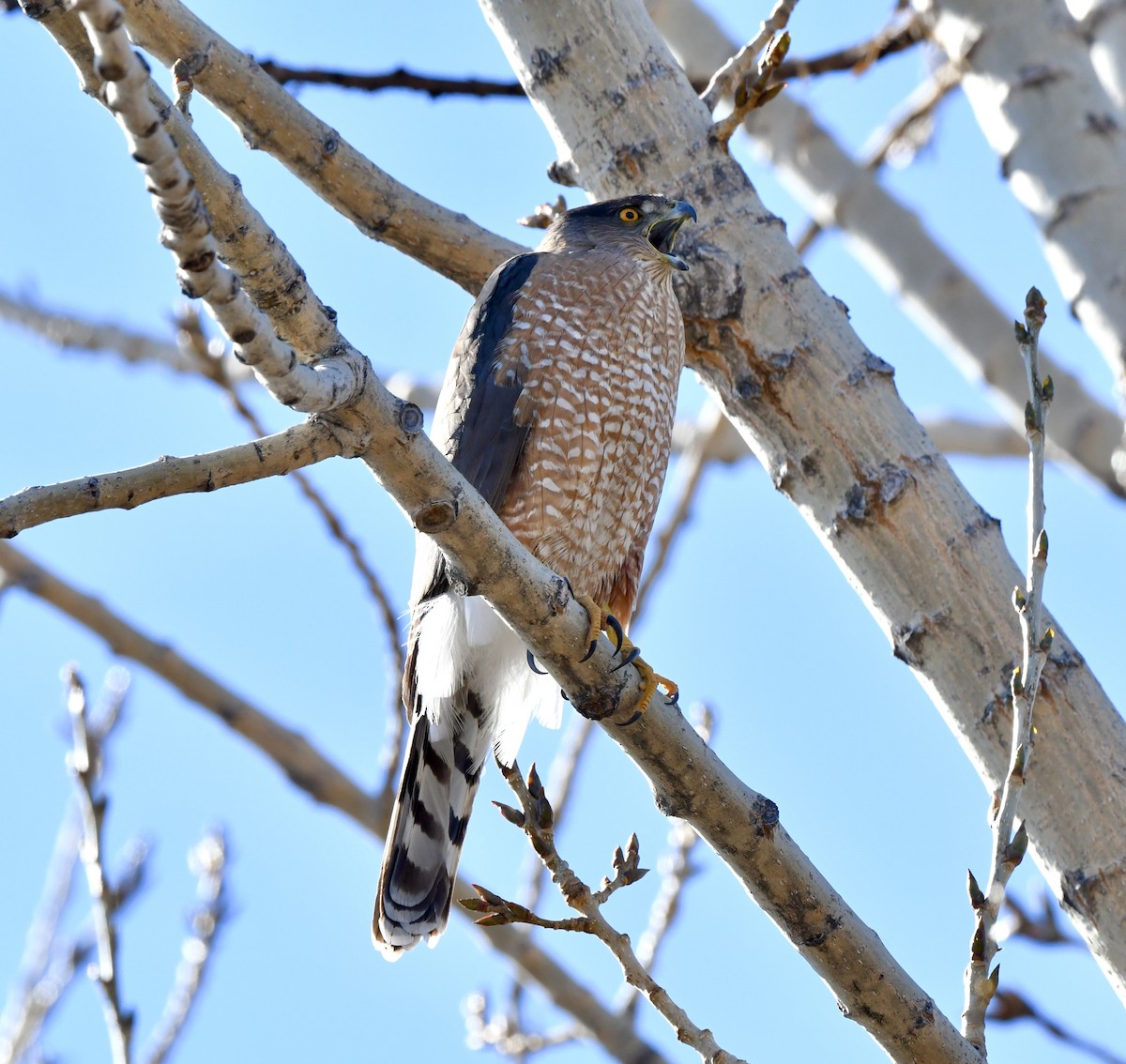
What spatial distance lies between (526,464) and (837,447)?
1.13 meters

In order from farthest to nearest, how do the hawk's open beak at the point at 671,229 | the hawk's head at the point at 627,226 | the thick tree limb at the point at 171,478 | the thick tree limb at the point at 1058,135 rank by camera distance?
the hawk's head at the point at 627,226, the thick tree limb at the point at 1058,135, the hawk's open beak at the point at 671,229, the thick tree limb at the point at 171,478

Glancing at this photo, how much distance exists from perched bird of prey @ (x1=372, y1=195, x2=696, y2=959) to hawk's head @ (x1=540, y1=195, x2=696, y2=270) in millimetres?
12

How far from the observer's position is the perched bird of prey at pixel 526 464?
433 cm

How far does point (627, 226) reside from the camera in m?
4.82

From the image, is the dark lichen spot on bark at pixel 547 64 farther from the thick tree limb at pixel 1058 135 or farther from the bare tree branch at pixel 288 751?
the bare tree branch at pixel 288 751

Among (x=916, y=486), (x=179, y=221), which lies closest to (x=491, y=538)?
(x=179, y=221)

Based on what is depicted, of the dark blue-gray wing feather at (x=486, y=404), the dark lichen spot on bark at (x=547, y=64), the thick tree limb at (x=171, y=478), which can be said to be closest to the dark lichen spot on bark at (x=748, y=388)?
the dark blue-gray wing feather at (x=486, y=404)

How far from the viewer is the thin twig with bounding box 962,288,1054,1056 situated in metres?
2.75

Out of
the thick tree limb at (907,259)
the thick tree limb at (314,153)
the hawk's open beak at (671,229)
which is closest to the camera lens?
the thick tree limb at (314,153)

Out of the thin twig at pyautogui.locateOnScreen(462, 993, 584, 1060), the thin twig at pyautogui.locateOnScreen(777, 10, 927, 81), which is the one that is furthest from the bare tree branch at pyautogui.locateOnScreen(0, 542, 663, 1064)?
the thin twig at pyautogui.locateOnScreen(777, 10, 927, 81)

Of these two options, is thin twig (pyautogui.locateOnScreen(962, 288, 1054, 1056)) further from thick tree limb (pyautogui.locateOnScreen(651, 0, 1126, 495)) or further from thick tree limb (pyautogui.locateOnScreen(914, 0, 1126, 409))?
thick tree limb (pyautogui.locateOnScreen(651, 0, 1126, 495))

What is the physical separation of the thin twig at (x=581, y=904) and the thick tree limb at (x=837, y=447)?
0.30m

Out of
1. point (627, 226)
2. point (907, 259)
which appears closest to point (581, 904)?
point (627, 226)

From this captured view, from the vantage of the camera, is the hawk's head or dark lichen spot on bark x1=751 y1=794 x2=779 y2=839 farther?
the hawk's head
